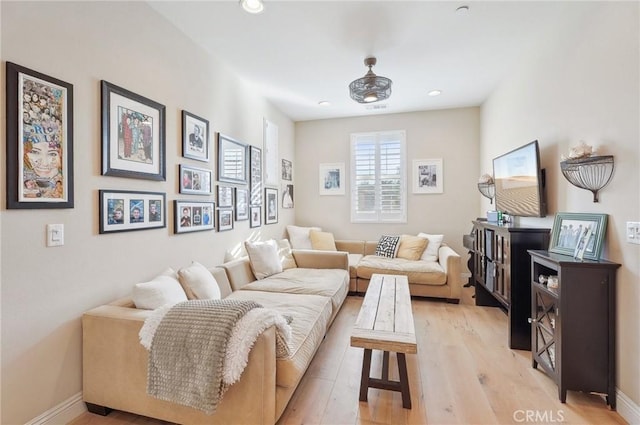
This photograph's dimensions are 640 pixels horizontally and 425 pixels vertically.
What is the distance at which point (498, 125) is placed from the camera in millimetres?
3900

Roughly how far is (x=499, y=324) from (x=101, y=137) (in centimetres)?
390

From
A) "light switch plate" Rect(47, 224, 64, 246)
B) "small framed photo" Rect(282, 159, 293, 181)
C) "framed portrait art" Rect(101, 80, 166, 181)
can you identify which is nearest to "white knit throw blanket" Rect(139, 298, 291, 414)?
"light switch plate" Rect(47, 224, 64, 246)

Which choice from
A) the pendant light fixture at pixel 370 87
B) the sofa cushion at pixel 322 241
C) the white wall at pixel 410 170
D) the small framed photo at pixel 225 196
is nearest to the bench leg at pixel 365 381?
the small framed photo at pixel 225 196

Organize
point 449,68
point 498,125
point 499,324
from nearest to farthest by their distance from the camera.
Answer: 1. point 499,324
2. point 449,68
3. point 498,125

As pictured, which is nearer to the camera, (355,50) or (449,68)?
(355,50)

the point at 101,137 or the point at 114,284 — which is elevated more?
the point at 101,137

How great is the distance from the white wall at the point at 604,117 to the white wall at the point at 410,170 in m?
1.81

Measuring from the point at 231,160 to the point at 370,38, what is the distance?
190 centimetres

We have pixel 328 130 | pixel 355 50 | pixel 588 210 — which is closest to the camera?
pixel 588 210

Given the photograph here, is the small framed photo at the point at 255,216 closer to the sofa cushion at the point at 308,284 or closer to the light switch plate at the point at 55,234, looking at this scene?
the sofa cushion at the point at 308,284

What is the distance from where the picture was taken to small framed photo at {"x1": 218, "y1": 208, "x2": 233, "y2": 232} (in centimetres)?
317

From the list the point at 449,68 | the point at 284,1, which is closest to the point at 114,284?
the point at 284,1

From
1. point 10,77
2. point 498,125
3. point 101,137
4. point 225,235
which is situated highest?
point 498,125

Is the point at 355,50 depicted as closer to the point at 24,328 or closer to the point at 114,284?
the point at 114,284
